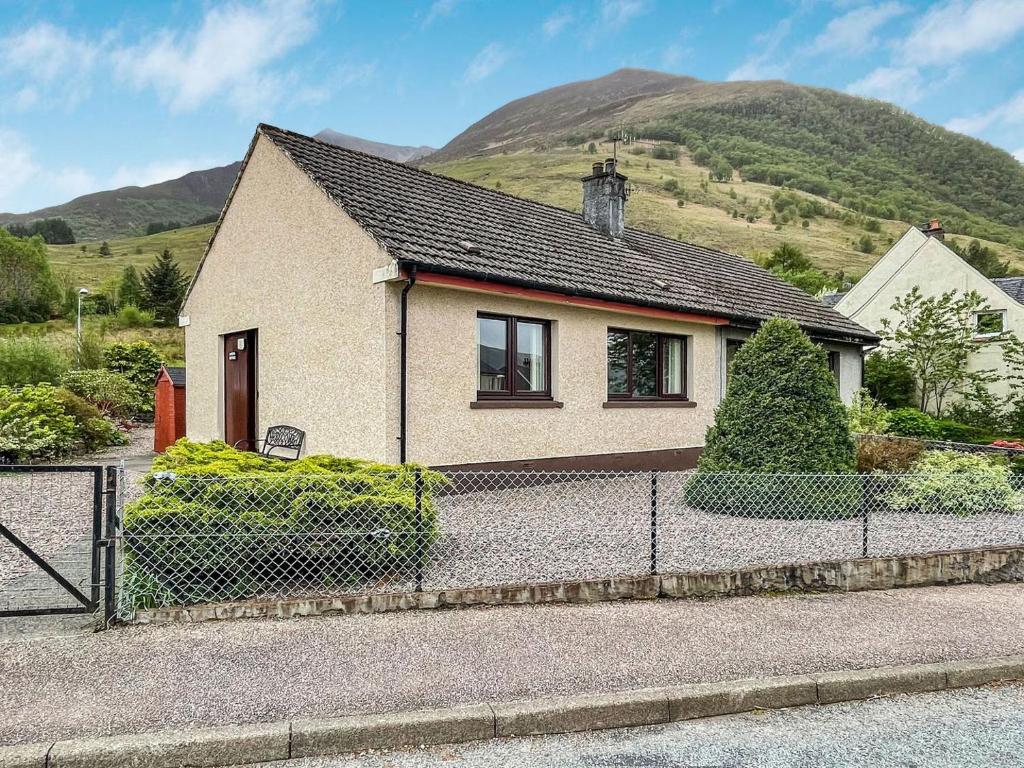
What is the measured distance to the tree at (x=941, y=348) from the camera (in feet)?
76.0

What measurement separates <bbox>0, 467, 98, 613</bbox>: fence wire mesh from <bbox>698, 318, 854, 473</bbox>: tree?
284 inches

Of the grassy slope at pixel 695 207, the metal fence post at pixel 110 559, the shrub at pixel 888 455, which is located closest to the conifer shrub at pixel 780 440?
the shrub at pixel 888 455

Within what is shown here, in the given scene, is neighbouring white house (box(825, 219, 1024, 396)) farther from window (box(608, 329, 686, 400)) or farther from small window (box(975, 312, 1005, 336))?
window (box(608, 329, 686, 400))

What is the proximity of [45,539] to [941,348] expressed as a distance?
26.0 meters

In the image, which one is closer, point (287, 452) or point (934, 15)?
point (287, 452)

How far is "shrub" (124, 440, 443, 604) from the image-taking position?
192 inches

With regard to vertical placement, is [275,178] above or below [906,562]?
above

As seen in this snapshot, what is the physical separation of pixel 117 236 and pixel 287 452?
132869 mm

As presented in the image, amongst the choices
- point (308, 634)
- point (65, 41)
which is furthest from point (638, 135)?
point (308, 634)

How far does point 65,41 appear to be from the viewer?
2064 cm

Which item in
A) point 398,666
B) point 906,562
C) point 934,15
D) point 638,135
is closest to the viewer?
point 398,666

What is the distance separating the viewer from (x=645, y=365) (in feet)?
40.5

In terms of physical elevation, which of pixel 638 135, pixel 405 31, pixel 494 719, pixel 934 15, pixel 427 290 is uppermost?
pixel 638 135

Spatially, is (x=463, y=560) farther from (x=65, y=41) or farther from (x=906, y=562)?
(x=65, y=41)
